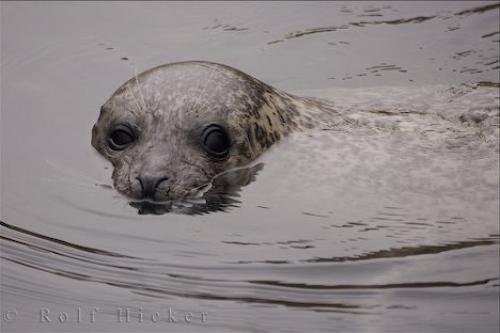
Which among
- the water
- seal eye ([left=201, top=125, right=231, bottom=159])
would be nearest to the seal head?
seal eye ([left=201, top=125, right=231, bottom=159])

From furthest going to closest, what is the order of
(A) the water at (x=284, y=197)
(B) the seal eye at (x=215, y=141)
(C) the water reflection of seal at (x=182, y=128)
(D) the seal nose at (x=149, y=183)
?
1. (B) the seal eye at (x=215, y=141)
2. (C) the water reflection of seal at (x=182, y=128)
3. (D) the seal nose at (x=149, y=183)
4. (A) the water at (x=284, y=197)

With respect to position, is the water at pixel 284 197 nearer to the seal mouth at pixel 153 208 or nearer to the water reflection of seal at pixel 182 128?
the seal mouth at pixel 153 208

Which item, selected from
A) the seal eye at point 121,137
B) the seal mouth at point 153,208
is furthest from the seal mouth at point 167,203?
the seal eye at point 121,137

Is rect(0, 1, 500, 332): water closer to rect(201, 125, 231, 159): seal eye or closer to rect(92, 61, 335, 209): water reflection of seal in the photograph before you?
rect(92, 61, 335, 209): water reflection of seal

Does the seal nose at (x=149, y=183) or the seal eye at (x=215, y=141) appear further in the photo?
the seal eye at (x=215, y=141)

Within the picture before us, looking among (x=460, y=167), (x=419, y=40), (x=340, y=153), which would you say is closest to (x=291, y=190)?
(x=340, y=153)

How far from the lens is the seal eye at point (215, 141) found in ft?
21.4

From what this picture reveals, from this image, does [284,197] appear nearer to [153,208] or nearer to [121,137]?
[153,208]

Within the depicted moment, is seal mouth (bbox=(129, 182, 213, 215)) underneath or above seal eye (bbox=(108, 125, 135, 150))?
underneath

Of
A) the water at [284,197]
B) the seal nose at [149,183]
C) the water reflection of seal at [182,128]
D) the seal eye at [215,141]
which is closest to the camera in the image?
the water at [284,197]

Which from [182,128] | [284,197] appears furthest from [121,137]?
[284,197]

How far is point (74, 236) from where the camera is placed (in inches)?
243

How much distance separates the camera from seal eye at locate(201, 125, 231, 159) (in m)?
Result: 6.54

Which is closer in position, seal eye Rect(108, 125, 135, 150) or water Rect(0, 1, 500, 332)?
water Rect(0, 1, 500, 332)
